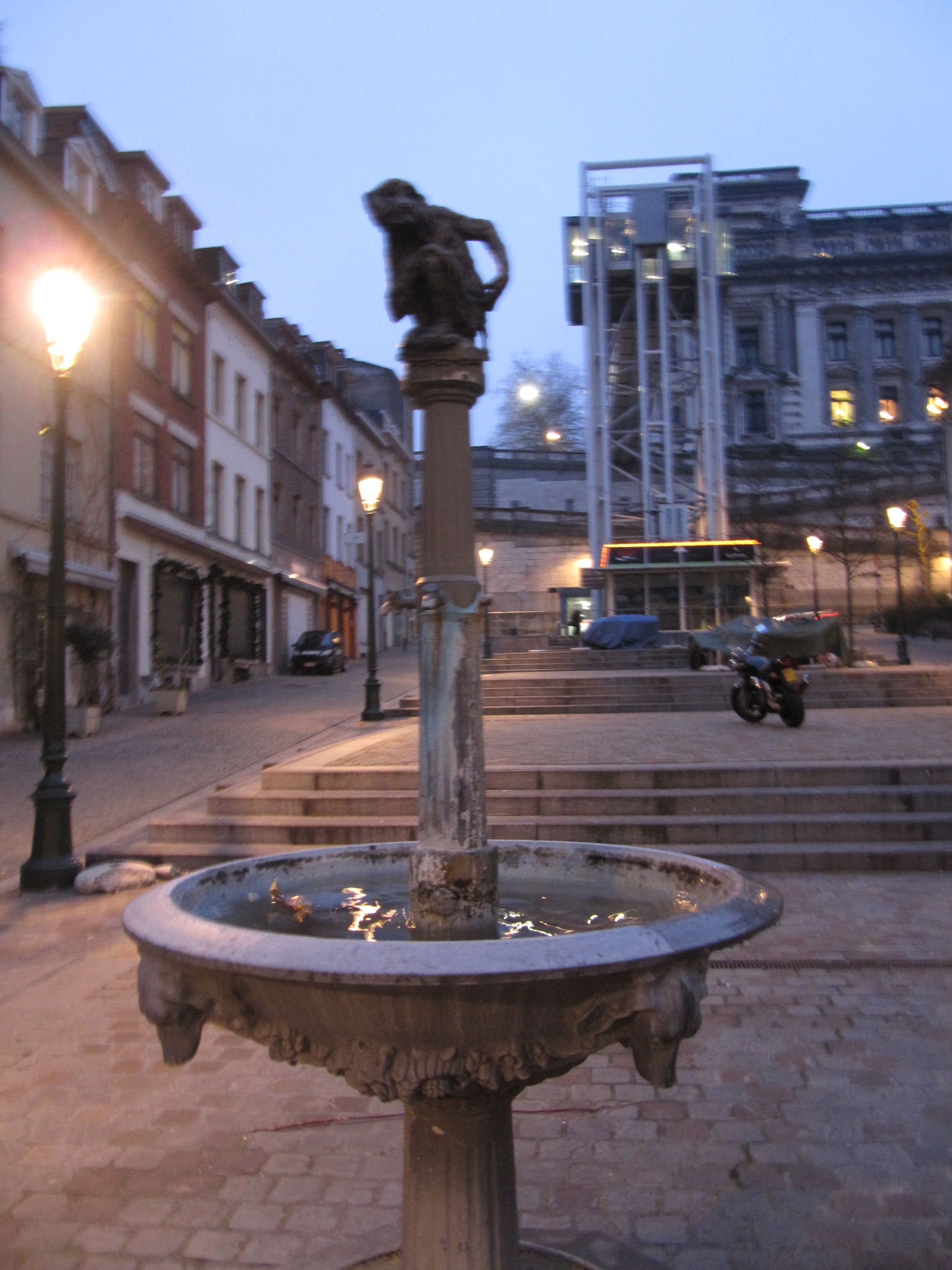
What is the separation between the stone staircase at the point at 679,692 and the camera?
1755cm

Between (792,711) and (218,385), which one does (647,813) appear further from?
(218,385)

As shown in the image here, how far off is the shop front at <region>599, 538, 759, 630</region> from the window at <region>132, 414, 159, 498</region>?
46.0 feet

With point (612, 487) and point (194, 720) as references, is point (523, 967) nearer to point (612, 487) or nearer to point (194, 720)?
point (194, 720)

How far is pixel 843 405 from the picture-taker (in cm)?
6309

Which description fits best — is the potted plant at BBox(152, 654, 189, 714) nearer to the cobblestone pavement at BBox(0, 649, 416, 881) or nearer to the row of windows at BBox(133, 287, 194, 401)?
the cobblestone pavement at BBox(0, 649, 416, 881)

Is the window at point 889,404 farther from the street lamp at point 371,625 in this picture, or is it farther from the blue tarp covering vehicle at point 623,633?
the street lamp at point 371,625

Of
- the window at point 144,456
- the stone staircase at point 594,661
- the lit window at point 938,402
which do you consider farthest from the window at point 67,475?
the lit window at point 938,402


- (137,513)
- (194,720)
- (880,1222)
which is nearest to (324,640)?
(137,513)

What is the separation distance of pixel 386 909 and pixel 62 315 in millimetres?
6432

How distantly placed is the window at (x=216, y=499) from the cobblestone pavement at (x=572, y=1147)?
24.8m

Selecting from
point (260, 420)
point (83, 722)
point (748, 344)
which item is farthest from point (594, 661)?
point (748, 344)

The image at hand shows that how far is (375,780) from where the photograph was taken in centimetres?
978

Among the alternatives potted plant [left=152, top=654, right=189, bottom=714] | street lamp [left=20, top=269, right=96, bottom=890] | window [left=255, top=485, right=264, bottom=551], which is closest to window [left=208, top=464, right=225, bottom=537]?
window [left=255, top=485, right=264, bottom=551]

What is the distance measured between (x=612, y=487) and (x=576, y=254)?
11135 millimetres
